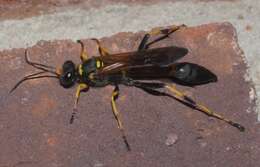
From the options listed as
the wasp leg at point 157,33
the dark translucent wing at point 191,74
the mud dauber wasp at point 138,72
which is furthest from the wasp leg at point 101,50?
the dark translucent wing at point 191,74

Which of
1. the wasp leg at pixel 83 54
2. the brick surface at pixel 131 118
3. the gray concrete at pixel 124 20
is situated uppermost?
the gray concrete at pixel 124 20

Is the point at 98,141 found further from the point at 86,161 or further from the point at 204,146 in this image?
the point at 204,146

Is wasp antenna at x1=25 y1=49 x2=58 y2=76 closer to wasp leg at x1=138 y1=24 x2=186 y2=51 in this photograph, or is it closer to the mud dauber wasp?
the mud dauber wasp

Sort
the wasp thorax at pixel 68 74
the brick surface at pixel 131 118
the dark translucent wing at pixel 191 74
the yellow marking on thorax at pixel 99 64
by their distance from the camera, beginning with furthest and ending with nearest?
the yellow marking on thorax at pixel 99 64 < the wasp thorax at pixel 68 74 < the dark translucent wing at pixel 191 74 < the brick surface at pixel 131 118

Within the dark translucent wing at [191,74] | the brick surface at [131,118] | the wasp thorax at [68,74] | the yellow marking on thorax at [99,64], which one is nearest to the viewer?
the brick surface at [131,118]

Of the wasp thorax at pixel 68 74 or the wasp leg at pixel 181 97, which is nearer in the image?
the wasp leg at pixel 181 97

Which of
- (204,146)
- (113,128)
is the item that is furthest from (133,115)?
(204,146)

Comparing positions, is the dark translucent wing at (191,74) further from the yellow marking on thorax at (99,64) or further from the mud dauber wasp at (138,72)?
the yellow marking on thorax at (99,64)

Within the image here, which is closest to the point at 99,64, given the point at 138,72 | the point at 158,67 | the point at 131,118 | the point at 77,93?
the point at 138,72
